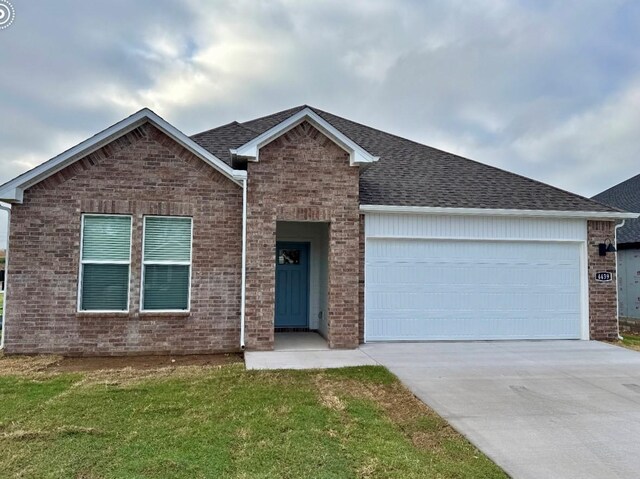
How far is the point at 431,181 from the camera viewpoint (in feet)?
35.7

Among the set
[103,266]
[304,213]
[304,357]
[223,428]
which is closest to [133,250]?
[103,266]

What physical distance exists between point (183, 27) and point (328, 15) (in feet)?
12.7

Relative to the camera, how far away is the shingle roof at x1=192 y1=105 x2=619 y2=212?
9914 millimetres

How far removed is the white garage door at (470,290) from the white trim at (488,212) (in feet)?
2.28

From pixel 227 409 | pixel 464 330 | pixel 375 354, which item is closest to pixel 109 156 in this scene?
pixel 227 409

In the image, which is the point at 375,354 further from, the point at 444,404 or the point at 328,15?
the point at 328,15

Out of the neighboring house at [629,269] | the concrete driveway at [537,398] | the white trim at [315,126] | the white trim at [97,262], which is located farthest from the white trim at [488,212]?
the neighboring house at [629,269]

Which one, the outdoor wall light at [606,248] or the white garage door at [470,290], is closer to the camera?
the white garage door at [470,290]

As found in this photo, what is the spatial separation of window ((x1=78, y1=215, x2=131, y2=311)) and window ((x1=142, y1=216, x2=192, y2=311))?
379 millimetres

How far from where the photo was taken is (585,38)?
525 inches

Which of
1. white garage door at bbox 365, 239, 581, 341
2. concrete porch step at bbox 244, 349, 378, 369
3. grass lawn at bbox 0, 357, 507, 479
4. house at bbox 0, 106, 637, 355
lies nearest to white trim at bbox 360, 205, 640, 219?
house at bbox 0, 106, 637, 355

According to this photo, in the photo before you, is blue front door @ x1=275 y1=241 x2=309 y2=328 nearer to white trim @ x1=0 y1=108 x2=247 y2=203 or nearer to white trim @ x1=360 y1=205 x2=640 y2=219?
white trim @ x1=360 y1=205 x2=640 y2=219

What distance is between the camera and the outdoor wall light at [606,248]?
10125 mm

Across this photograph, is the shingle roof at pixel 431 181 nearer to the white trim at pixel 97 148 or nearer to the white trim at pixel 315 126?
the white trim at pixel 315 126
